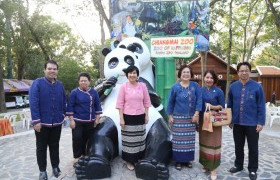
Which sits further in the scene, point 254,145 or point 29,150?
point 29,150

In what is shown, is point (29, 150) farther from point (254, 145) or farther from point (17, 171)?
point (254, 145)

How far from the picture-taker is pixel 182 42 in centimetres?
578

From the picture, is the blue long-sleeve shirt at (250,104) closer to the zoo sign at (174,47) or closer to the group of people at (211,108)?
the group of people at (211,108)

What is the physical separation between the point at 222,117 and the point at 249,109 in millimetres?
404

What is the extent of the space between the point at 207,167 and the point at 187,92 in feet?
3.47

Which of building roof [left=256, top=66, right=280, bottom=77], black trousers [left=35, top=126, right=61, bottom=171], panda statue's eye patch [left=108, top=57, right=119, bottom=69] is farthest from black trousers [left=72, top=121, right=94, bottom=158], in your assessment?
building roof [left=256, top=66, right=280, bottom=77]

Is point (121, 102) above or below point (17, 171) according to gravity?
above

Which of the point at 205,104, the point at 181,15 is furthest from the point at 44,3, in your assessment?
the point at 205,104

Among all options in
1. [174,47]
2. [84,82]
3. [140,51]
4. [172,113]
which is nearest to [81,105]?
[84,82]

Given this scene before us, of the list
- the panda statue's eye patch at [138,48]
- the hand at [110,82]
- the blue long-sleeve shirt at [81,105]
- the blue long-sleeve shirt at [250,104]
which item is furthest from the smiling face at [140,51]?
the blue long-sleeve shirt at [250,104]

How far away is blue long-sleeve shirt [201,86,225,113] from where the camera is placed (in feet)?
11.5

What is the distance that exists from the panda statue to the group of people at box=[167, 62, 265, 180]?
0.86 ft

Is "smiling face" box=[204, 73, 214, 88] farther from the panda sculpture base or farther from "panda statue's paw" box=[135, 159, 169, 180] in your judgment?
"panda statue's paw" box=[135, 159, 169, 180]

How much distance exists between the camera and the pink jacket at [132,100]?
11.4 feet
